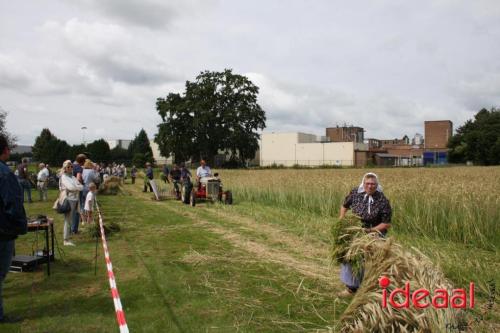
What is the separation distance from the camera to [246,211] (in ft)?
42.6

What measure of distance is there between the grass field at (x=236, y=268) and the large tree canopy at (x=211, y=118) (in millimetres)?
→ 42773

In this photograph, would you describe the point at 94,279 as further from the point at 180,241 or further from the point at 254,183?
the point at 254,183

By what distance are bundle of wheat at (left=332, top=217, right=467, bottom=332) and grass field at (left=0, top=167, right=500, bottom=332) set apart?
29.1 inches

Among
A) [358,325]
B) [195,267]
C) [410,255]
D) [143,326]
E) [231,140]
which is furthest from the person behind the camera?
[231,140]

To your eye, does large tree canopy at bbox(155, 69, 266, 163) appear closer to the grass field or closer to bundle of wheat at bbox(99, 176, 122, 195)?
bundle of wheat at bbox(99, 176, 122, 195)

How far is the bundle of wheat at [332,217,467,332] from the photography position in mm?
3096

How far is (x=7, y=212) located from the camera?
13.6ft

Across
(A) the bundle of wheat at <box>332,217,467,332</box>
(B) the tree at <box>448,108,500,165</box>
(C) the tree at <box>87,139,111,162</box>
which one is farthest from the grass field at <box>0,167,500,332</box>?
(B) the tree at <box>448,108,500,165</box>

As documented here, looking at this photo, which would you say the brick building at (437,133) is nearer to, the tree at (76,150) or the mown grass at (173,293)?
the tree at (76,150)

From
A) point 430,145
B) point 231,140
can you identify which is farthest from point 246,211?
point 430,145

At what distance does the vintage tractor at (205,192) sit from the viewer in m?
15.3

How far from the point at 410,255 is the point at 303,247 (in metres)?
4.31

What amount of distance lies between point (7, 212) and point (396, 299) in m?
3.82

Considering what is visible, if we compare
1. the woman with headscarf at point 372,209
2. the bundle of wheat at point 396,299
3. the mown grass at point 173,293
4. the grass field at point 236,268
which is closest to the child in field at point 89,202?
the grass field at point 236,268
